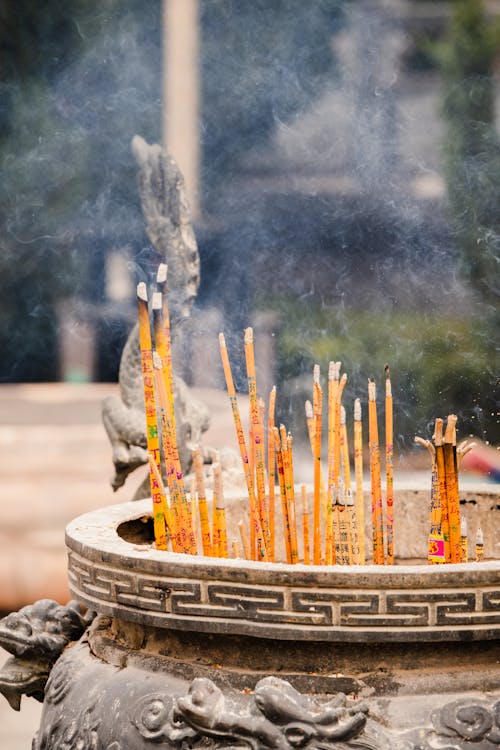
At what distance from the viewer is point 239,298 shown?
4867mm

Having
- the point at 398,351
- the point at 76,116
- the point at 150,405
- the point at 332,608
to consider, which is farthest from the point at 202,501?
the point at 76,116

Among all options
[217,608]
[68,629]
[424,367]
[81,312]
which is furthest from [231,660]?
[81,312]

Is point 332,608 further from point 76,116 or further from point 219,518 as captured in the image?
point 76,116

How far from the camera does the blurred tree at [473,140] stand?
4.51 metres

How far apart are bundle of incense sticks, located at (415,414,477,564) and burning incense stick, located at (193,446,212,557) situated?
364 millimetres

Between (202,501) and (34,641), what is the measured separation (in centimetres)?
36

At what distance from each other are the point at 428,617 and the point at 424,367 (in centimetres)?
277

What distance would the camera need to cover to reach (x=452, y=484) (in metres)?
1.86

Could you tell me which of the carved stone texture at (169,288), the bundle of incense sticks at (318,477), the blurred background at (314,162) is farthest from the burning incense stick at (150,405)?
the blurred background at (314,162)

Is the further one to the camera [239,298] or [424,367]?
[239,298]

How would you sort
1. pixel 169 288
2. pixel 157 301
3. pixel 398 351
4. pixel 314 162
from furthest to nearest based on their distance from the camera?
pixel 314 162 → pixel 398 351 → pixel 169 288 → pixel 157 301

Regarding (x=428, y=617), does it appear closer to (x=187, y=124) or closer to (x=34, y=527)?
(x=187, y=124)

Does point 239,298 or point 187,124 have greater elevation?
point 187,124

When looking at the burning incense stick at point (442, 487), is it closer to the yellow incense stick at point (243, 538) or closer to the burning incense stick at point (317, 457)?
the burning incense stick at point (317, 457)
